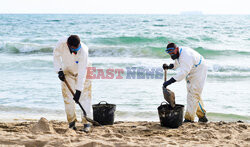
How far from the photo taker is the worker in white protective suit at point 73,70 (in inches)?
173

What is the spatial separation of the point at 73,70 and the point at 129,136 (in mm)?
1321

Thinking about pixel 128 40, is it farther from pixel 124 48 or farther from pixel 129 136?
pixel 129 136

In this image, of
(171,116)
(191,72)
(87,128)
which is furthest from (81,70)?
(191,72)

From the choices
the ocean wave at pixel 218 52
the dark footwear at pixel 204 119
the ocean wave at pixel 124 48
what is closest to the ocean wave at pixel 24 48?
the ocean wave at pixel 124 48

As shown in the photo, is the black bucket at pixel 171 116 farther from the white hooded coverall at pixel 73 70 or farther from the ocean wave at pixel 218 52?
the ocean wave at pixel 218 52

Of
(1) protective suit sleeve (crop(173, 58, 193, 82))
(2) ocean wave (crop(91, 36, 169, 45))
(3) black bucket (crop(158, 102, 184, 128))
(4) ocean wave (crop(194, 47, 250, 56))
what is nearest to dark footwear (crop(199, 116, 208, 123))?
(3) black bucket (crop(158, 102, 184, 128))

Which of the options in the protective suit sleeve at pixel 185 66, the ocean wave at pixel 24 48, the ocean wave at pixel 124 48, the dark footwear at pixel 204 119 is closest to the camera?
the protective suit sleeve at pixel 185 66

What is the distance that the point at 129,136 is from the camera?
4.50 m

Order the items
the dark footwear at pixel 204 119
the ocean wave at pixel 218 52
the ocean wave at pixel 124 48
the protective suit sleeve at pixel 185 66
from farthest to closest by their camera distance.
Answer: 1. the ocean wave at pixel 124 48
2. the ocean wave at pixel 218 52
3. the dark footwear at pixel 204 119
4. the protective suit sleeve at pixel 185 66

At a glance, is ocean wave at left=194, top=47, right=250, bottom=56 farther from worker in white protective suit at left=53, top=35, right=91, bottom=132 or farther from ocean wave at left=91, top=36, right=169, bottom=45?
worker in white protective suit at left=53, top=35, right=91, bottom=132

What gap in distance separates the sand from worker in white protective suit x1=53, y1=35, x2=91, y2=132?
43cm

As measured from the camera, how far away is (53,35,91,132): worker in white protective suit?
4.41m

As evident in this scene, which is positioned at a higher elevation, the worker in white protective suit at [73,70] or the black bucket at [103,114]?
the worker in white protective suit at [73,70]

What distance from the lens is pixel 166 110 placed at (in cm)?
518
